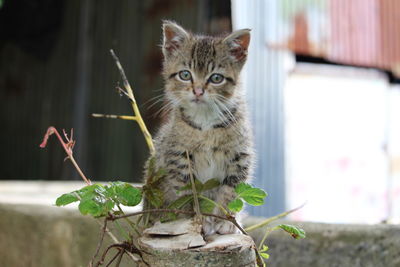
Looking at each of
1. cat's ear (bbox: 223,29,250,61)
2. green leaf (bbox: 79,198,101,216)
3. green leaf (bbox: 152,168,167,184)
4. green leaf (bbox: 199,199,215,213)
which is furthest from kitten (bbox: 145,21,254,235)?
green leaf (bbox: 79,198,101,216)

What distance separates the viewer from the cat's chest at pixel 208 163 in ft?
9.82

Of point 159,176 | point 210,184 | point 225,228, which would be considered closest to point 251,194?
point 225,228

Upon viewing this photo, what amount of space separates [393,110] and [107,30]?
533cm

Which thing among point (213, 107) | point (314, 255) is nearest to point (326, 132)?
point (314, 255)

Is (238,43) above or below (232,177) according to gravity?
above

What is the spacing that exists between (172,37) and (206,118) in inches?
24.4

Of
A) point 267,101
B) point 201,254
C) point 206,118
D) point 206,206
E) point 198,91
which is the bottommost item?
point 201,254

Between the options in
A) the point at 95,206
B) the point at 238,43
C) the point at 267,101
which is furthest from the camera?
the point at 267,101

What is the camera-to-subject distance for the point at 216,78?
10.3 ft

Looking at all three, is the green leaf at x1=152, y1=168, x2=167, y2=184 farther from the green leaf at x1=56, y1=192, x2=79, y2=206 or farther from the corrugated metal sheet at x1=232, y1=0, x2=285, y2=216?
Result: the corrugated metal sheet at x1=232, y1=0, x2=285, y2=216

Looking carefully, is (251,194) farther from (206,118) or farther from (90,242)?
(90,242)

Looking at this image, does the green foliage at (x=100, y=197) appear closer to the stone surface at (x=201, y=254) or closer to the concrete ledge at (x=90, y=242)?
the stone surface at (x=201, y=254)

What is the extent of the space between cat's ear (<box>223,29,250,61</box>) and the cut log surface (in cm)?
134

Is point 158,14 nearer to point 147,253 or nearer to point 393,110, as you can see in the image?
point 393,110
